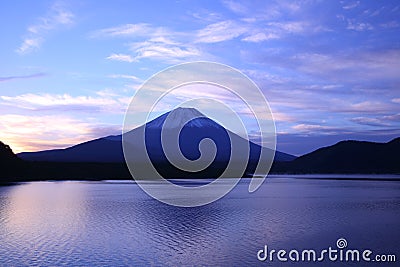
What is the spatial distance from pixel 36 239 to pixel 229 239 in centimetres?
787

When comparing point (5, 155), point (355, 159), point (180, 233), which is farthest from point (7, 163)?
point (355, 159)

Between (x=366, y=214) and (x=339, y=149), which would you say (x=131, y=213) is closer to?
(x=366, y=214)

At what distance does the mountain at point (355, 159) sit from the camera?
5458 inches

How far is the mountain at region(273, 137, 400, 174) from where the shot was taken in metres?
139

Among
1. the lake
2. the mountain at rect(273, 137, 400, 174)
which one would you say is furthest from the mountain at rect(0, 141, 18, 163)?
the mountain at rect(273, 137, 400, 174)

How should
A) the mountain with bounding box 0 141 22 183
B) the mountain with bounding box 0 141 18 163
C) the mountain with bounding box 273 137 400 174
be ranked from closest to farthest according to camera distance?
the mountain with bounding box 0 141 22 183, the mountain with bounding box 0 141 18 163, the mountain with bounding box 273 137 400 174

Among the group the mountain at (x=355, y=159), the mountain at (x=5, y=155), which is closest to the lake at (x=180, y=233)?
the mountain at (x=5, y=155)

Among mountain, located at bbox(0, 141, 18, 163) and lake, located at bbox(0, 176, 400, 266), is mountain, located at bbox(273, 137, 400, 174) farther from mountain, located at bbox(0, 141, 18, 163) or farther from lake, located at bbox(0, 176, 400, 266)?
lake, located at bbox(0, 176, 400, 266)

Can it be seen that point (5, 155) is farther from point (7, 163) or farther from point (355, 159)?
point (355, 159)

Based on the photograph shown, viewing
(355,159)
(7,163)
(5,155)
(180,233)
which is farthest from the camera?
(355,159)

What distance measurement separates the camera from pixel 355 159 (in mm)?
146750

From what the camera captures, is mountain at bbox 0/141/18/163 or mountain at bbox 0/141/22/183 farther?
mountain at bbox 0/141/18/163

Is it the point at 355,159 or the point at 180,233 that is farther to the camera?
the point at 355,159

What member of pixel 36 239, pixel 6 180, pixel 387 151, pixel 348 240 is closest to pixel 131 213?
pixel 36 239
